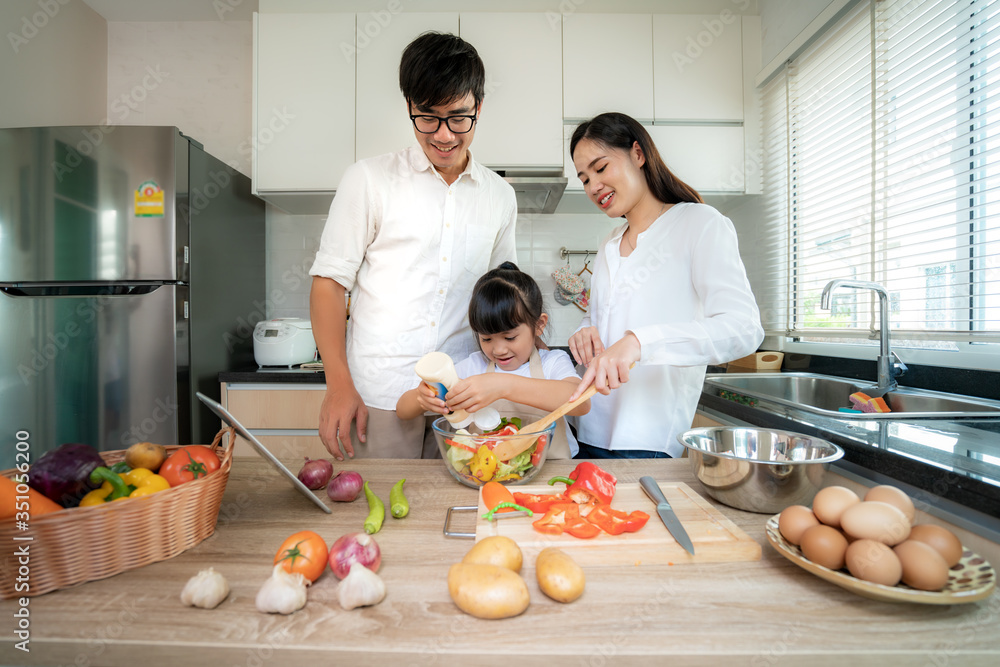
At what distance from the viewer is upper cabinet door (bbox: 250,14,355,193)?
251 centimetres

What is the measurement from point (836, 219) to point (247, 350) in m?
2.76

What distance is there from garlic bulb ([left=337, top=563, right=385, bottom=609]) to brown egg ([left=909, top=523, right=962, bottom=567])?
1.91ft

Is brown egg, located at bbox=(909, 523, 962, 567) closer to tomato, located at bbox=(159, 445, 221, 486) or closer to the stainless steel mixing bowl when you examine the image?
the stainless steel mixing bowl

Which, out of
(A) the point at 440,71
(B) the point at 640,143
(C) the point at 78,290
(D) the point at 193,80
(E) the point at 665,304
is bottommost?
(E) the point at 665,304

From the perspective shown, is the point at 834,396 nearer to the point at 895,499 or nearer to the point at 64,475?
the point at 895,499

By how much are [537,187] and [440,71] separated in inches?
56.4

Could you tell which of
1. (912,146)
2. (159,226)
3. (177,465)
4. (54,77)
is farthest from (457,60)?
(54,77)

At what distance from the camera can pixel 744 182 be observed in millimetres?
2588

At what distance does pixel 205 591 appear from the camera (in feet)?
1.76

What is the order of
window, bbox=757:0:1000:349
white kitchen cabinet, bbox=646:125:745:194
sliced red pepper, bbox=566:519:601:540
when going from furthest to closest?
1. white kitchen cabinet, bbox=646:125:745:194
2. window, bbox=757:0:1000:349
3. sliced red pepper, bbox=566:519:601:540

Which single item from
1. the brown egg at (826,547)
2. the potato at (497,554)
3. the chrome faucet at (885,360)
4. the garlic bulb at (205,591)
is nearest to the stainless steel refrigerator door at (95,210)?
the garlic bulb at (205,591)

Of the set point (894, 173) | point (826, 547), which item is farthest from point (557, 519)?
point (894, 173)

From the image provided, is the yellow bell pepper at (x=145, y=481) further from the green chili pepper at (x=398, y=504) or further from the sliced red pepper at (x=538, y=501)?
the sliced red pepper at (x=538, y=501)

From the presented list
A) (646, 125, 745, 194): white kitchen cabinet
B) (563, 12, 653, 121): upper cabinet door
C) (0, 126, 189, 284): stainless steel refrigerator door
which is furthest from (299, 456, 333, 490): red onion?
(646, 125, 745, 194): white kitchen cabinet
